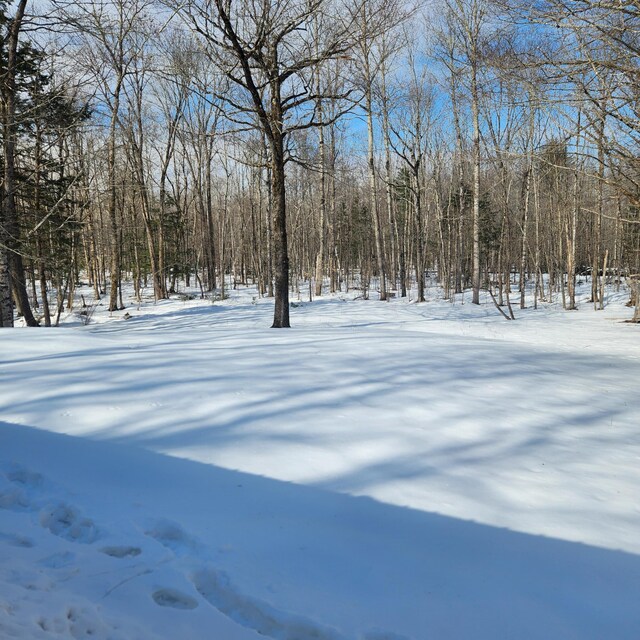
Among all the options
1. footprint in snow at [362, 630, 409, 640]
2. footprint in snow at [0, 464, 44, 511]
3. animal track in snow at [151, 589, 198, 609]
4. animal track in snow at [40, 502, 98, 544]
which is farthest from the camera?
footprint in snow at [0, 464, 44, 511]

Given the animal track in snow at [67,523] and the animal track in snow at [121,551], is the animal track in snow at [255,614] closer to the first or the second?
the animal track in snow at [121,551]

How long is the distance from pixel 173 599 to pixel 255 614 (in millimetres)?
353

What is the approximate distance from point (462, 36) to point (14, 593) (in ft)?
72.3

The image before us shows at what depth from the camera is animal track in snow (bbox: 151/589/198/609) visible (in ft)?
5.84

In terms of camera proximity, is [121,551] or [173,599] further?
[121,551]

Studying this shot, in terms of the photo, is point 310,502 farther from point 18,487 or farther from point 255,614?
point 18,487

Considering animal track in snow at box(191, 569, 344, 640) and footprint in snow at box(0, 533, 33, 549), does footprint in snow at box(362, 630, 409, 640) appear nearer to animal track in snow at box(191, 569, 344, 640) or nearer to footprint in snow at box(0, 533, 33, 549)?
animal track in snow at box(191, 569, 344, 640)

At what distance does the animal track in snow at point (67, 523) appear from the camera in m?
2.19

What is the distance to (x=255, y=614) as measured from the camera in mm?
1772

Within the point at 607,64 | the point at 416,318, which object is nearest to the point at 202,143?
the point at 416,318

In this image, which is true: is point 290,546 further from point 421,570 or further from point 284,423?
point 284,423

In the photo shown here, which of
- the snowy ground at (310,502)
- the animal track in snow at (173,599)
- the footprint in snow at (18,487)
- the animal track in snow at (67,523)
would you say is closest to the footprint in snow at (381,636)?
the snowy ground at (310,502)

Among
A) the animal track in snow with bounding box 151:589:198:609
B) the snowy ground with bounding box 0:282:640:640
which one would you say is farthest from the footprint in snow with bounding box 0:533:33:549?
→ the animal track in snow with bounding box 151:589:198:609

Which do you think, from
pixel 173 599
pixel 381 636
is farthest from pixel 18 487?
pixel 381 636
